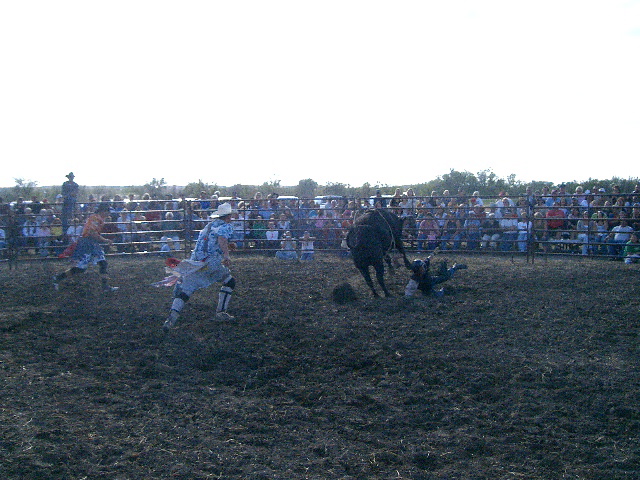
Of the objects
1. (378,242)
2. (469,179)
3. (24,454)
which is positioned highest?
(469,179)

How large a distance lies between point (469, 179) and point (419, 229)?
2109cm

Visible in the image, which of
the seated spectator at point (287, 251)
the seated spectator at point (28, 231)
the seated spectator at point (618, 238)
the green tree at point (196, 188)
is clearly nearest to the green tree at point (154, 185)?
the green tree at point (196, 188)

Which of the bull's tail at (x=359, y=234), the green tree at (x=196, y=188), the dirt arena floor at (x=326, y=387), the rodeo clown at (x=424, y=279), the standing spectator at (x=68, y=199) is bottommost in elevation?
the dirt arena floor at (x=326, y=387)

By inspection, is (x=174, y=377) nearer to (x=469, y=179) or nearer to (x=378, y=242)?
(x=378, y=242)

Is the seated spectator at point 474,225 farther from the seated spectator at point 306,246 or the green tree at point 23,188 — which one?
the green tree at point 23,188

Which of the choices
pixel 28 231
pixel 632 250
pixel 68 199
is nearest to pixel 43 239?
pixel 28 231

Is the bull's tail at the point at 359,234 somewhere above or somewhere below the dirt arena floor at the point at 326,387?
above

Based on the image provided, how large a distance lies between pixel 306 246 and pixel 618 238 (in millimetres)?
6981

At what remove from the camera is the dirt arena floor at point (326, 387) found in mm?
4090

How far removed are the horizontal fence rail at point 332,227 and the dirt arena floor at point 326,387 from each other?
4132 mm

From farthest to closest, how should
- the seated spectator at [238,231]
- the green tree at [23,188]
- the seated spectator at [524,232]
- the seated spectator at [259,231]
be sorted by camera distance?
the green tree at [23,188] → the seated spectator at [259,231] → the seated spectator at [238,231] → the seated spectator at [524,232]

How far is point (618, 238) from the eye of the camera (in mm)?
12961

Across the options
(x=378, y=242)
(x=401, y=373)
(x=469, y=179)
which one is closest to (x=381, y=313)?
(x=378, y=242)

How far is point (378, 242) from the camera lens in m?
9.49
